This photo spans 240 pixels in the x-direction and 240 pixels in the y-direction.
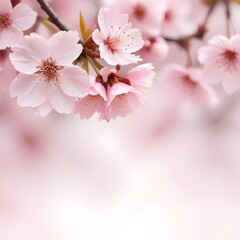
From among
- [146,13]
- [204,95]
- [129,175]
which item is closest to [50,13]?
[146,13]

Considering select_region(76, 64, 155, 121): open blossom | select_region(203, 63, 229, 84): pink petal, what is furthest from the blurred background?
select_region(76, 64, 155, 121): open blossom

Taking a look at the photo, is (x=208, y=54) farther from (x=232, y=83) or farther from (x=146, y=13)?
(x=146, y=13)

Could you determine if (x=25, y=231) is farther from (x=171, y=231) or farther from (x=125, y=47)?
(x=125, y=47)

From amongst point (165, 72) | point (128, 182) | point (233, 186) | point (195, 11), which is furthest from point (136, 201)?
point (165, 72)

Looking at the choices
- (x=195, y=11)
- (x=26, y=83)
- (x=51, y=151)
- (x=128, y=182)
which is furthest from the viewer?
(x=128, y=182)

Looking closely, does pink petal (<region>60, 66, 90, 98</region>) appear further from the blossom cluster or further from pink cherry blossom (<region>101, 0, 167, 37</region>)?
pink cherry blossom (<region>101, 0, 167, 37</region>)

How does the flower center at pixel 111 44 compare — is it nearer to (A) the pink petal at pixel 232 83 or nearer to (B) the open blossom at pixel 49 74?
(B) the open blossom at pixel 49 74
